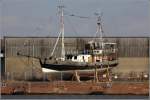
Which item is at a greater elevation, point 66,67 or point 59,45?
point 59,45

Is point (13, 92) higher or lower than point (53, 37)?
lower

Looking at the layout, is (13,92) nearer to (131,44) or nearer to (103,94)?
(103,94)

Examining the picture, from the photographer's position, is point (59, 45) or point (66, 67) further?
point (66, 67)

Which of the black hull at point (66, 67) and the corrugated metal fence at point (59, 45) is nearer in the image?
the black hull at point (66, 67)

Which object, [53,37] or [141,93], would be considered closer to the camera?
[141,93]

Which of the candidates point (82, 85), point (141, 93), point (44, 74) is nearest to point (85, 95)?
point (82, 85)

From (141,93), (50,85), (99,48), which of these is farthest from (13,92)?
(99,48)

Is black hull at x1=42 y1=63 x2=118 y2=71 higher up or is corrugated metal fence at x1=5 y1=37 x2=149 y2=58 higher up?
corrugated metal fence at x1=5 y1=37 x2=149 y2=58

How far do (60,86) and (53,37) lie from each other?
30.8 ft

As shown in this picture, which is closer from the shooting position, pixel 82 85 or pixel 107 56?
pixel 82 85

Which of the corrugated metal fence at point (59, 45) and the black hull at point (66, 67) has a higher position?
the corrugated metal fence at point (59, 45)

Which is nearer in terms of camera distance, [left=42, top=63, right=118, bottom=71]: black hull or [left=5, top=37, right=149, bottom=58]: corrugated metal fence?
[left=42, top=63, right=118, bottom=71]: black hull

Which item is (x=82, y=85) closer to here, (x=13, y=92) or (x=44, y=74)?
(x=13, y=92)

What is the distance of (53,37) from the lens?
44312mm
